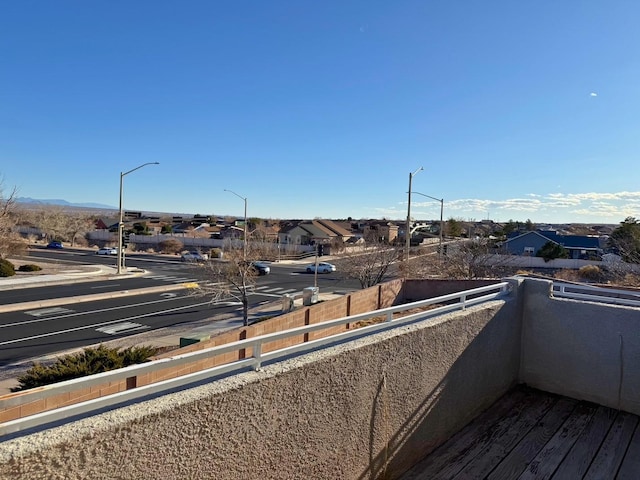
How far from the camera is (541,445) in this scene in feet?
15.0

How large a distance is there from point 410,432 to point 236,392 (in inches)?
84.8

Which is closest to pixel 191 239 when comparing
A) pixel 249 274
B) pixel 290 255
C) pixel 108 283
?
pixel 290 255

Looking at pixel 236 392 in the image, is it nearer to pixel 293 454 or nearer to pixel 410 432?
pixel 293 454

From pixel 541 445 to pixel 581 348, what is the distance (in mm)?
1586

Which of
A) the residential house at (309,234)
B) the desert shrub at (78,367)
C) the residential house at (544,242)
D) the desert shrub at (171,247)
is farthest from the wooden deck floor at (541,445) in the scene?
the residential house at (309,234)

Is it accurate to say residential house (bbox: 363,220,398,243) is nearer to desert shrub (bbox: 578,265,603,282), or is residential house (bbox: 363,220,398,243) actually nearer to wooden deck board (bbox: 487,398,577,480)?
desert shrub (bbox: 578,265,603,282)

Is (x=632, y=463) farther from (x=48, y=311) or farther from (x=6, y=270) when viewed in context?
(x=6, y=270)

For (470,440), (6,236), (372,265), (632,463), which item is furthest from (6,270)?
(632,463)

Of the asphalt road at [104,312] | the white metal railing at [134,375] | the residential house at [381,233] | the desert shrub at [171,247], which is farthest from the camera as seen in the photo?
the desert shrub at [171,247]

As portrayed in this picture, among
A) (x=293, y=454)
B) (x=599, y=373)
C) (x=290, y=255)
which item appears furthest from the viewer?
(x=290, y=255)

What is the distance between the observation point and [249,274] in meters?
24.5

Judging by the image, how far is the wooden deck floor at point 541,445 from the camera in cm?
408

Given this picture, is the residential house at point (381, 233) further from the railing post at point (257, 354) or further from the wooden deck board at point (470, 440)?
the railing post at point (257, 354)

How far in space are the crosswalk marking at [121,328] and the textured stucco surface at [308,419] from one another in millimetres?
18132
